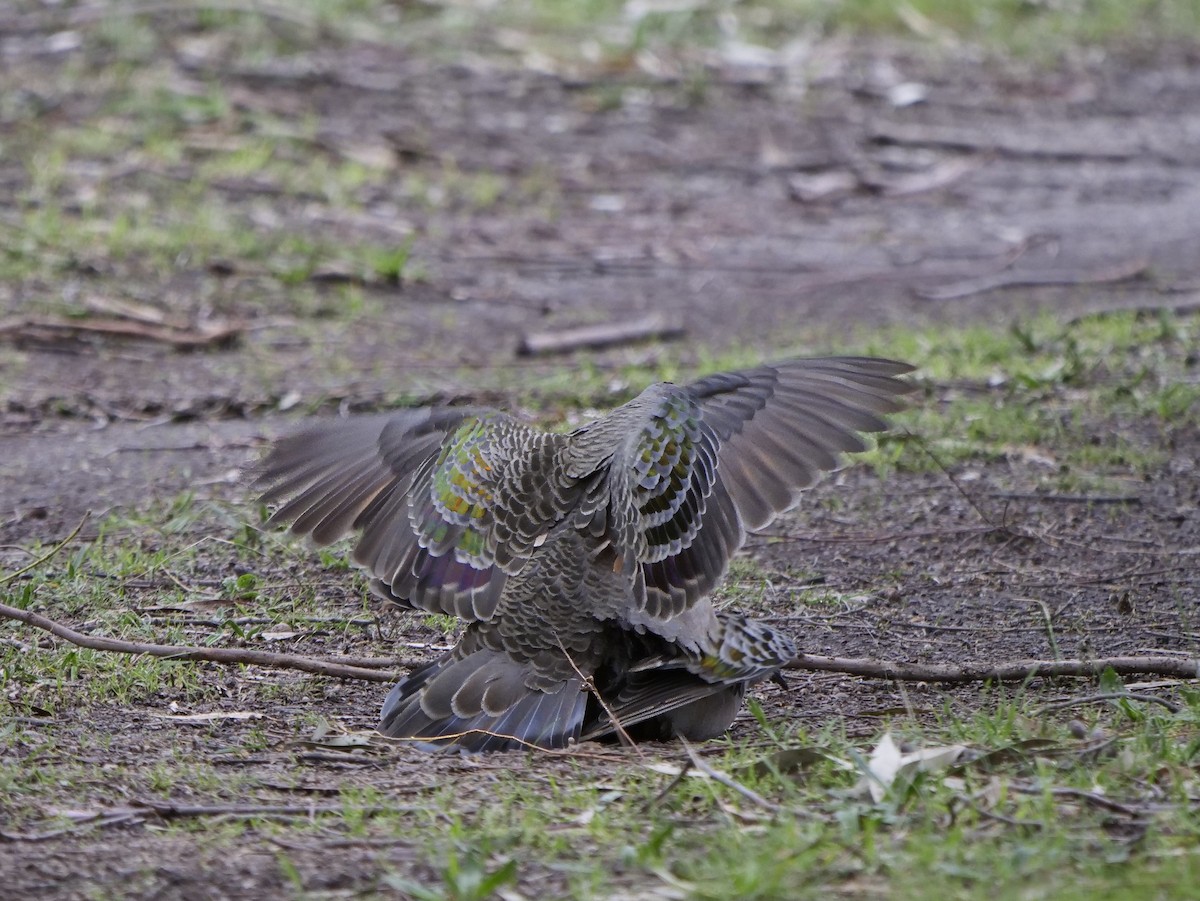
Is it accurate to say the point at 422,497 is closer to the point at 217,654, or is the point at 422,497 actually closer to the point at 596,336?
the point at 217,654

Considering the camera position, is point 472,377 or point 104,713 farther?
point 472,377

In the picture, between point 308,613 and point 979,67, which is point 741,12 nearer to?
point 979,67

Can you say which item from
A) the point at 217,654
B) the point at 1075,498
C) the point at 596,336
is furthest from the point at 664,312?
the point at 217,654

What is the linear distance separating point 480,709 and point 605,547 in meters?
0.58

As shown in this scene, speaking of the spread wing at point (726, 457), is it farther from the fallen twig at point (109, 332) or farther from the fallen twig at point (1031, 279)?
the fallen twig at point (1031, 279)

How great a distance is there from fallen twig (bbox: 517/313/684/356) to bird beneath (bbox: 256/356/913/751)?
12.1 feet

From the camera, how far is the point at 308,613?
5.48 m

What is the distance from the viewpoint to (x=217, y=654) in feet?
15.7

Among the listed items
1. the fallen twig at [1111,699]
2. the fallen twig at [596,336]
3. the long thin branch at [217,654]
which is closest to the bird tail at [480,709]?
the long thin branch at [217,654]

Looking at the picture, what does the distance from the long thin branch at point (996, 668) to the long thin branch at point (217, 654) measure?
129 centimetres

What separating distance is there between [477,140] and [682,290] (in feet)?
10.1

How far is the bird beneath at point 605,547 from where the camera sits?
4.48 m

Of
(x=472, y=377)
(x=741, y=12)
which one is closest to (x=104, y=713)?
(x=472, y=377)

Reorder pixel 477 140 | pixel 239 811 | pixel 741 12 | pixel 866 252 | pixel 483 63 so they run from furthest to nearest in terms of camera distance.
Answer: pixel 741 12, pixel 483 63, pixel 477 140, pixel 866 252, pixel 239 811
